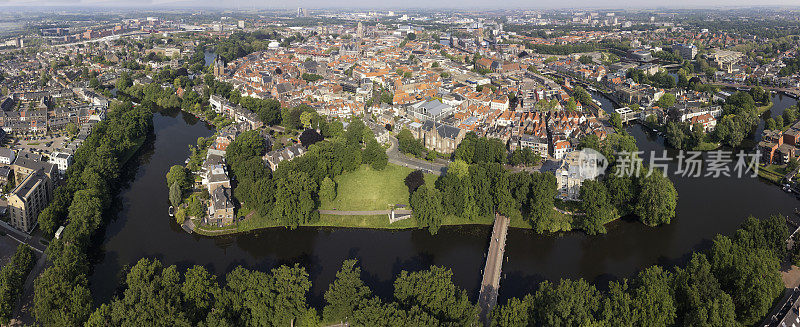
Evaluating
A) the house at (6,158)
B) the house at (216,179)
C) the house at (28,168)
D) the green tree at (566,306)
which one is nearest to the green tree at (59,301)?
the house at (216,179)

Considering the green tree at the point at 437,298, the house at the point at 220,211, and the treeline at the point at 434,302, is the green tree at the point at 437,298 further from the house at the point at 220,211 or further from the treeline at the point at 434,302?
the house at the point at 220,211

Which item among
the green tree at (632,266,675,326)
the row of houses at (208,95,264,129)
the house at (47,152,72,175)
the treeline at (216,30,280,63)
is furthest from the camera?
the treeline at (216,30,280,63)

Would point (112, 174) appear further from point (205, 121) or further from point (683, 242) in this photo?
point (683, 242)

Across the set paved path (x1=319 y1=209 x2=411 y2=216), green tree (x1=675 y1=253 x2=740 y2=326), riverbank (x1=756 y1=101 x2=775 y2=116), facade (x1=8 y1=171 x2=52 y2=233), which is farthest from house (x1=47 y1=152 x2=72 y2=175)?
riverbank (x1=756 y1=101 x2=775 y2=116)

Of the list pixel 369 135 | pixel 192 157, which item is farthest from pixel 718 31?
pixel 192 157

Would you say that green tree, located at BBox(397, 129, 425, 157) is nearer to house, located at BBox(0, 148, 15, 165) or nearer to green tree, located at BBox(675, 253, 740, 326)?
green tree, located at BBox(675, 253, 740, 326)
